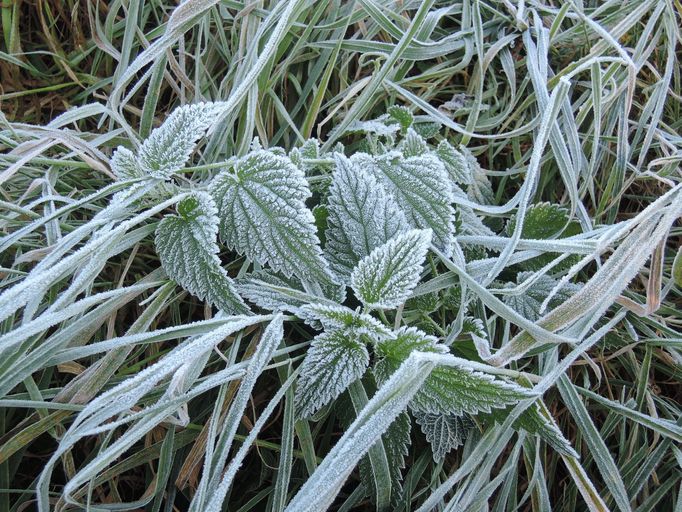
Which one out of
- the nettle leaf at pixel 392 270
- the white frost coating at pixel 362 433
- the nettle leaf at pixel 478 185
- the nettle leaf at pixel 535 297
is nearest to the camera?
the white frost coating at pixel 362 433

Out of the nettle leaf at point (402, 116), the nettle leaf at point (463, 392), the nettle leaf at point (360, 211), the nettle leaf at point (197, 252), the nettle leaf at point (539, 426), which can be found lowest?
the nettle leaf at point (539, 426)

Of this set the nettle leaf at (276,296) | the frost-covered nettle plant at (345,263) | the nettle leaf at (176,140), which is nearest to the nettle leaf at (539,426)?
the frost-covered nettle plant at (345,263)

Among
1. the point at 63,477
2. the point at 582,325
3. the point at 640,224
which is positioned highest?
the point at 640,224

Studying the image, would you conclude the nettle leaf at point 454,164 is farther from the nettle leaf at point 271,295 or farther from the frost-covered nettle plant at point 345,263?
the nettle leaf at point 271,295

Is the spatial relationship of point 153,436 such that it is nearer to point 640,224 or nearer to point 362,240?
point 362,240

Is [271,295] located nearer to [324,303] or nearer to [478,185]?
[324,303]

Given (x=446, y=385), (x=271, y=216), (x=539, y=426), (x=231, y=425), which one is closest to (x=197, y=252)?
(x=271, y=216)

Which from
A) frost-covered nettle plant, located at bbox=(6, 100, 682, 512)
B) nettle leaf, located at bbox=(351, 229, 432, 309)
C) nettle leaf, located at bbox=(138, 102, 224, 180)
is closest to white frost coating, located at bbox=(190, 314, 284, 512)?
frost-covered nettle plant, located at bbox=(6, 100, 682, 512)

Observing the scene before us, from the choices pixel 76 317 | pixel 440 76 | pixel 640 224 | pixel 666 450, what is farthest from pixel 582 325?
pixel 76 317
